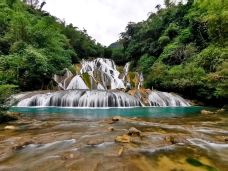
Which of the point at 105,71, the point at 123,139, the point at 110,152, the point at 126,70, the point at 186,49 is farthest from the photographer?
the point at 126,70

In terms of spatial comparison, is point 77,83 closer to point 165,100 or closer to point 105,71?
point 105,71

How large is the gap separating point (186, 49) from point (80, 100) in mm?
15322

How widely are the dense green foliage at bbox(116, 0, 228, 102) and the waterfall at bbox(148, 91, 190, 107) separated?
166 centimetres

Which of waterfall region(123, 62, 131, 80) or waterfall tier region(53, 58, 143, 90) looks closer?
waterfall tier region(53, 58, 143, 90)

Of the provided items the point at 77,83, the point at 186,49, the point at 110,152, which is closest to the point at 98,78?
the point at 77,83

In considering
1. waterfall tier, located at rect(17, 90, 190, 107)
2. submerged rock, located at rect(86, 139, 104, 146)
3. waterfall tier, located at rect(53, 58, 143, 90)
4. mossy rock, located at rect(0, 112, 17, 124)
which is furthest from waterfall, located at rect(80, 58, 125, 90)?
submerged rock, located at rect(86, 139, 104, 146)

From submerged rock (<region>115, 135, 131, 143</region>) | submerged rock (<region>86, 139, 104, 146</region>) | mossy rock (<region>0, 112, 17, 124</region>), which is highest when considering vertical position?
mossy rock (<region>0, 112, 17, 124</region>)

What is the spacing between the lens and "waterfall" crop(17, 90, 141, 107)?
19.6 meters

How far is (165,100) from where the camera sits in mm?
21750

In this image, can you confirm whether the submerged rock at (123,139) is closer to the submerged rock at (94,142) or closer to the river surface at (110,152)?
the river surface at (110,152)

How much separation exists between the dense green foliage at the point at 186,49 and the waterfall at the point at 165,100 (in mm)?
1657

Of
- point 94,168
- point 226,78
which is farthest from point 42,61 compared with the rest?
point 94,168

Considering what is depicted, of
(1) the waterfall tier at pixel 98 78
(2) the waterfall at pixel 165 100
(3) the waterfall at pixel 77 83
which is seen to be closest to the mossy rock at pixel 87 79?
(1) the waterfall tier at pixel 98 78

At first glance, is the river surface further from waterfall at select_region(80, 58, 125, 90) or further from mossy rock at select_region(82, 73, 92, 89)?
waterfall at select_region(80, 58, 125, 90)
